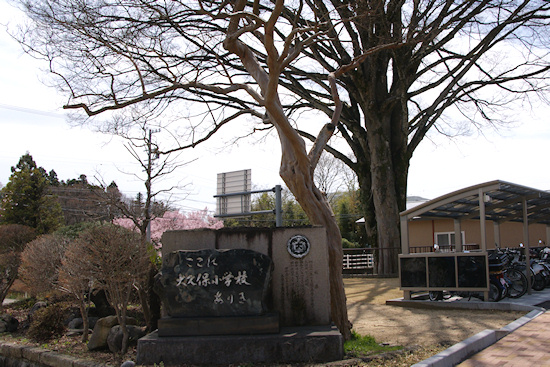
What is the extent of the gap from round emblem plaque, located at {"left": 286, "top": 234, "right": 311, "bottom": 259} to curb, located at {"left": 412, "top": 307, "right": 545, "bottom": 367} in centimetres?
228

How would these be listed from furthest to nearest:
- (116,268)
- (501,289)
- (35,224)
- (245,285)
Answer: (35,224) → (501,289) → (116,268) → (245,285)

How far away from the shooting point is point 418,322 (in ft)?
30.2

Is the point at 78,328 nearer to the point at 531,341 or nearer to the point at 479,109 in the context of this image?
the point at 531,341

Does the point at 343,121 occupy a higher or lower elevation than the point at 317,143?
higher

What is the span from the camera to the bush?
8836 mm

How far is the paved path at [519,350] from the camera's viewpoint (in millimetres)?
6059

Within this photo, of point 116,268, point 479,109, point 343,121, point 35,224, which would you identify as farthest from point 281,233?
point 35,224

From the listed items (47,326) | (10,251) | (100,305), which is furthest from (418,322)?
(10,251)

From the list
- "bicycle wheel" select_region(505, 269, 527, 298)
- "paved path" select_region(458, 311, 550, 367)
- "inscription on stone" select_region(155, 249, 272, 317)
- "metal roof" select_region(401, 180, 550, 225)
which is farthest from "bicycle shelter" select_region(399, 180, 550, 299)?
"inscription on stone" select_region(155, 249, 272, 317)

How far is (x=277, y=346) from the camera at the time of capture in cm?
617

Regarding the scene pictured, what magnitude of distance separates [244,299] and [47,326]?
4.61 m

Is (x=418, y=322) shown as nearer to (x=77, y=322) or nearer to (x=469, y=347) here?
(x=469, y=347)

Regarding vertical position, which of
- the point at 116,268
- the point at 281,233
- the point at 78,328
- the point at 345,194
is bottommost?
the point at 78,328

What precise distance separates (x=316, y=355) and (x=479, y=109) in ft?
56.5
